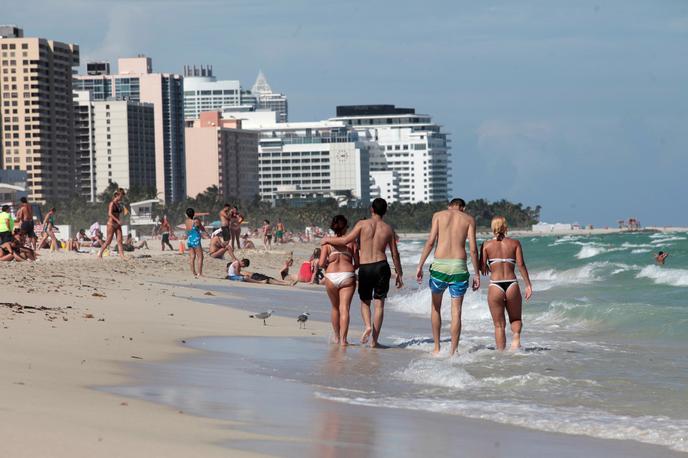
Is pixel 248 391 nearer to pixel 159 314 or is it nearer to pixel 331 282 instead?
pixel 331 282

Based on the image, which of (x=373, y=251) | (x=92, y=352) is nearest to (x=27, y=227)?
(x=373, y=251)

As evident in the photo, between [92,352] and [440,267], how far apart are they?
317 centimetres

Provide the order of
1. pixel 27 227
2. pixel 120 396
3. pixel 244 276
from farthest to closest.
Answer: pixel 27 227 < pixel 244 276 < pixel 120 396

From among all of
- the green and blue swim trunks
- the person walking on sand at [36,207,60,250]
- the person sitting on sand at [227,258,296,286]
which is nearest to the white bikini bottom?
the green and blue swim trunks

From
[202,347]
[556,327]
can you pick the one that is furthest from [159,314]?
[556,327]

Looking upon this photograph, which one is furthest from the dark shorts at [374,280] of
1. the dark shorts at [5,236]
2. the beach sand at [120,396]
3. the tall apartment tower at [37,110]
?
the tall apartment tower at [37,110]

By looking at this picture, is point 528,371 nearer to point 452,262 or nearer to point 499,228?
point 452,262

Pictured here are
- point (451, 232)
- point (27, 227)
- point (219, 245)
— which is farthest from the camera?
point (219, 245)

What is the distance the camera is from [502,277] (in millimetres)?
11445

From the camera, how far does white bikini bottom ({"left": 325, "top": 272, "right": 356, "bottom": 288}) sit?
38.2ft

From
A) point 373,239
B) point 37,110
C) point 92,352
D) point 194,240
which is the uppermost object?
point 37,110

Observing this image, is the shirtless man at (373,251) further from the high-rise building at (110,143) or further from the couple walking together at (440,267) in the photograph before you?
the high-rise building at (110,143)

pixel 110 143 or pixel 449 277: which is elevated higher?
pixel 110 143

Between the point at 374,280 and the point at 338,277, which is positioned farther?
the point at 338,277
